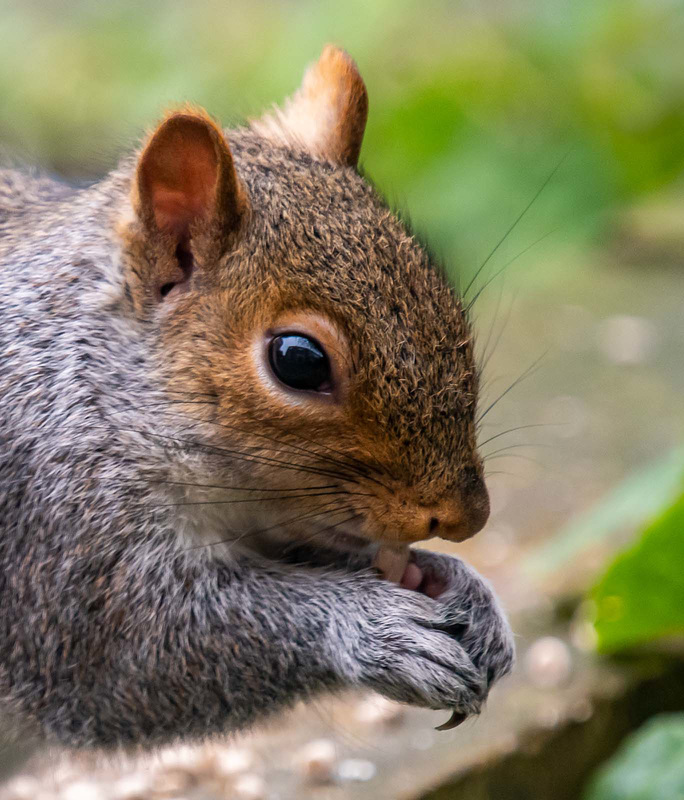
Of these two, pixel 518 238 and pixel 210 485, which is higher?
pixel 518 238

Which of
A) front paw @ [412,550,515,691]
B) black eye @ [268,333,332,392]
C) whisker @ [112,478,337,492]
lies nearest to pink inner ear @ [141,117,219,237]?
black eye @ [268,333,332,392]

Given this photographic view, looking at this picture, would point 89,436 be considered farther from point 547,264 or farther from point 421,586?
point 547,264

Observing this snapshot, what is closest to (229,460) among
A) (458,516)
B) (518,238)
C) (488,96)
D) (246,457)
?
(246,457)

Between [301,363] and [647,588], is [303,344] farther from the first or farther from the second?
[647,588]

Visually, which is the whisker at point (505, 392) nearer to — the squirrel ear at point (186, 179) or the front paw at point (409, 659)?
the front paw at point (409, 659)

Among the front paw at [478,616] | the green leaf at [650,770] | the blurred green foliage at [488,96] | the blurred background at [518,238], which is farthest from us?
the blurred green foliage at [488,96]

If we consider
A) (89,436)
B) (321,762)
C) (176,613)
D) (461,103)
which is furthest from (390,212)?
(461,103)

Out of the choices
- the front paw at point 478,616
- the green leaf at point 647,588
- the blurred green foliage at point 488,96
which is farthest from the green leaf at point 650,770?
the blurred green foliage at point 488,96
